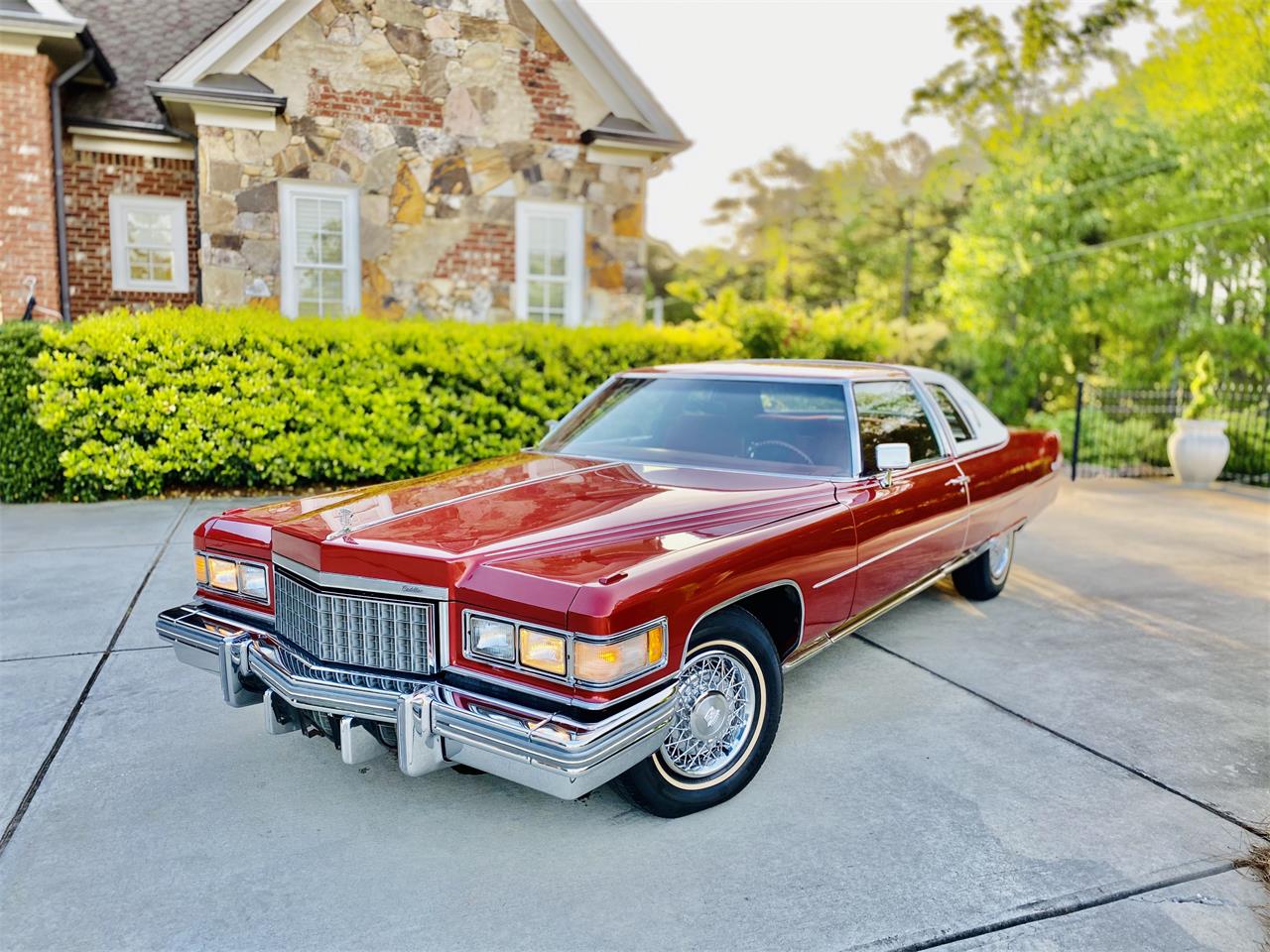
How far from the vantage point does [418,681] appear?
284 centimetres

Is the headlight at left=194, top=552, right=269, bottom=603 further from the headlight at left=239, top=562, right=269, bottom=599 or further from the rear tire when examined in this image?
the rear tire

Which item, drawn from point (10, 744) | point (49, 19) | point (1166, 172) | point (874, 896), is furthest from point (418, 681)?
point (1166, 172)

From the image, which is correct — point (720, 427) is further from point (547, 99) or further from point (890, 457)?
point (547, 99)

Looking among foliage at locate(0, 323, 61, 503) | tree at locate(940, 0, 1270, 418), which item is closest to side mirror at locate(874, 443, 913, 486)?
foliage at locate(0, 323, 61, 503)

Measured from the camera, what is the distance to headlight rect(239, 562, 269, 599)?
11.0 feet

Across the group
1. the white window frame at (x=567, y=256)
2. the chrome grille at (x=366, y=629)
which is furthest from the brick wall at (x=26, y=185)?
the chrome grille at (x=366, y=629)

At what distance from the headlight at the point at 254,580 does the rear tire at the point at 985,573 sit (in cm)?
414

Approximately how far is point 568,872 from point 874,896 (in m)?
0.90

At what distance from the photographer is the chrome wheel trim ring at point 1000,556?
5914mm

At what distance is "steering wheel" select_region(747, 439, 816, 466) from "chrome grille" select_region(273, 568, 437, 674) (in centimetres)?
197

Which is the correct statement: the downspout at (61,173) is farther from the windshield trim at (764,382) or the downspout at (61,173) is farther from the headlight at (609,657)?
the headlight at (609,657)

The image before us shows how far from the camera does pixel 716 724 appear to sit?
125 inches

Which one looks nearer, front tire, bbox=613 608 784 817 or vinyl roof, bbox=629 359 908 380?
front tire, bbox=613 608 784 817

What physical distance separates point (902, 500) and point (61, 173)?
1077 cm
